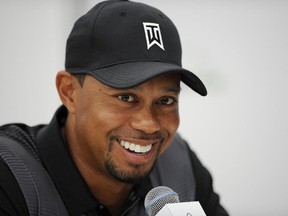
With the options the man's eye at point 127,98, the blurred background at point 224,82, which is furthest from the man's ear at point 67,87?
the blurred background at point 224,82

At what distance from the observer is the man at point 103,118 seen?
1.02 metres

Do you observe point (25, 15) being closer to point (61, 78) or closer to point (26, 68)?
point (26, 68)

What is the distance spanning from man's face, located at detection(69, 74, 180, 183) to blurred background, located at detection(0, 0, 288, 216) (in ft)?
3.64

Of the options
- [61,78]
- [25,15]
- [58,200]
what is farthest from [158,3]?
[58,200]

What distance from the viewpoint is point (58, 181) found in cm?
109

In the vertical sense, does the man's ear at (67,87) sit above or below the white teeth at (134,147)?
above

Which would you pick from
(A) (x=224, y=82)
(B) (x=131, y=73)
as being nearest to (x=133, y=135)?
(B) (x=131, y=73)

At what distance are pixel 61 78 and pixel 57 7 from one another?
1104 millimetres

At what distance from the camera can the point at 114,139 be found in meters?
1.07

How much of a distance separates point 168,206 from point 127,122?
341 millimetres

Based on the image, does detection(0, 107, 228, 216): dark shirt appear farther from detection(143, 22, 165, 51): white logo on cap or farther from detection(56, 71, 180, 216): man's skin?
detection(143, 22, 165, 51): white logo on cap

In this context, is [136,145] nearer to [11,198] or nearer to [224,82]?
[11,198]

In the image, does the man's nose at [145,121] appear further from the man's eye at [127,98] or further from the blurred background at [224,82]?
the blurred background at [224,82]

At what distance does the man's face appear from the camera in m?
1.05
